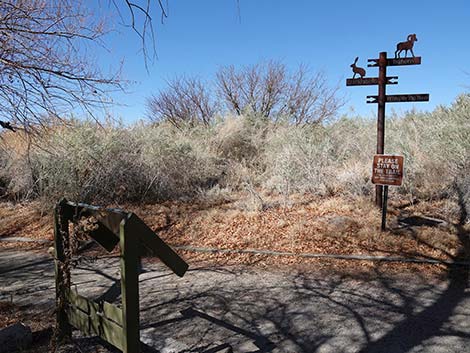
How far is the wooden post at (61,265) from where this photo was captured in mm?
3168

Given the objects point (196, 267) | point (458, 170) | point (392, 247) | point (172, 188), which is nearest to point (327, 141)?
point (458, 170)

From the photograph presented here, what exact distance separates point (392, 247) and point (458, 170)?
3.70 metres

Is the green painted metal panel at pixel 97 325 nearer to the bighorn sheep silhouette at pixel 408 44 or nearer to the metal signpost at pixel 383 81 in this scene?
Result: the metal signpost at pixel 383 81

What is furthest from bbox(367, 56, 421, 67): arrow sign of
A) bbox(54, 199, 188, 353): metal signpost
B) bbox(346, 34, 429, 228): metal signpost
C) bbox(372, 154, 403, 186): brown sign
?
bbox(54, 199, 188, 353): metal signpost

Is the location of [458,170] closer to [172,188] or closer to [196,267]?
[196,267]

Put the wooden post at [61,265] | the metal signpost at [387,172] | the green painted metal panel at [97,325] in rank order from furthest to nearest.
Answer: the metal signpost at [387,172] → the wooden post at [61,265] → the green painted metal panel at [97,325]

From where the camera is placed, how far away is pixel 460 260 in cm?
554

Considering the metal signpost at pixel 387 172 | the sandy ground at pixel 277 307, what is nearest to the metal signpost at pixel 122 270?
the sandy ground at pixel 277 307

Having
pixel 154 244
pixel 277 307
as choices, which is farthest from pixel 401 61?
pixel 154 244

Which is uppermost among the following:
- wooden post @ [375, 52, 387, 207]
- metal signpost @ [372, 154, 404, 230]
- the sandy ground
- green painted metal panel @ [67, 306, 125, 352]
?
wooden post @ [375, 52, 387, 207]

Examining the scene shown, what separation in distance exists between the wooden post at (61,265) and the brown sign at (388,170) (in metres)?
5.50

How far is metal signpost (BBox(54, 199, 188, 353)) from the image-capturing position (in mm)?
2498

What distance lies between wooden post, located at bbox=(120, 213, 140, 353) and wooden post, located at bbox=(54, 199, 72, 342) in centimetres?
97

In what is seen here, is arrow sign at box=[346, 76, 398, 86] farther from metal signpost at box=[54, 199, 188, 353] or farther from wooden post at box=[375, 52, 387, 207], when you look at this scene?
metal signpost at box=[54, 199, 188, 353]
